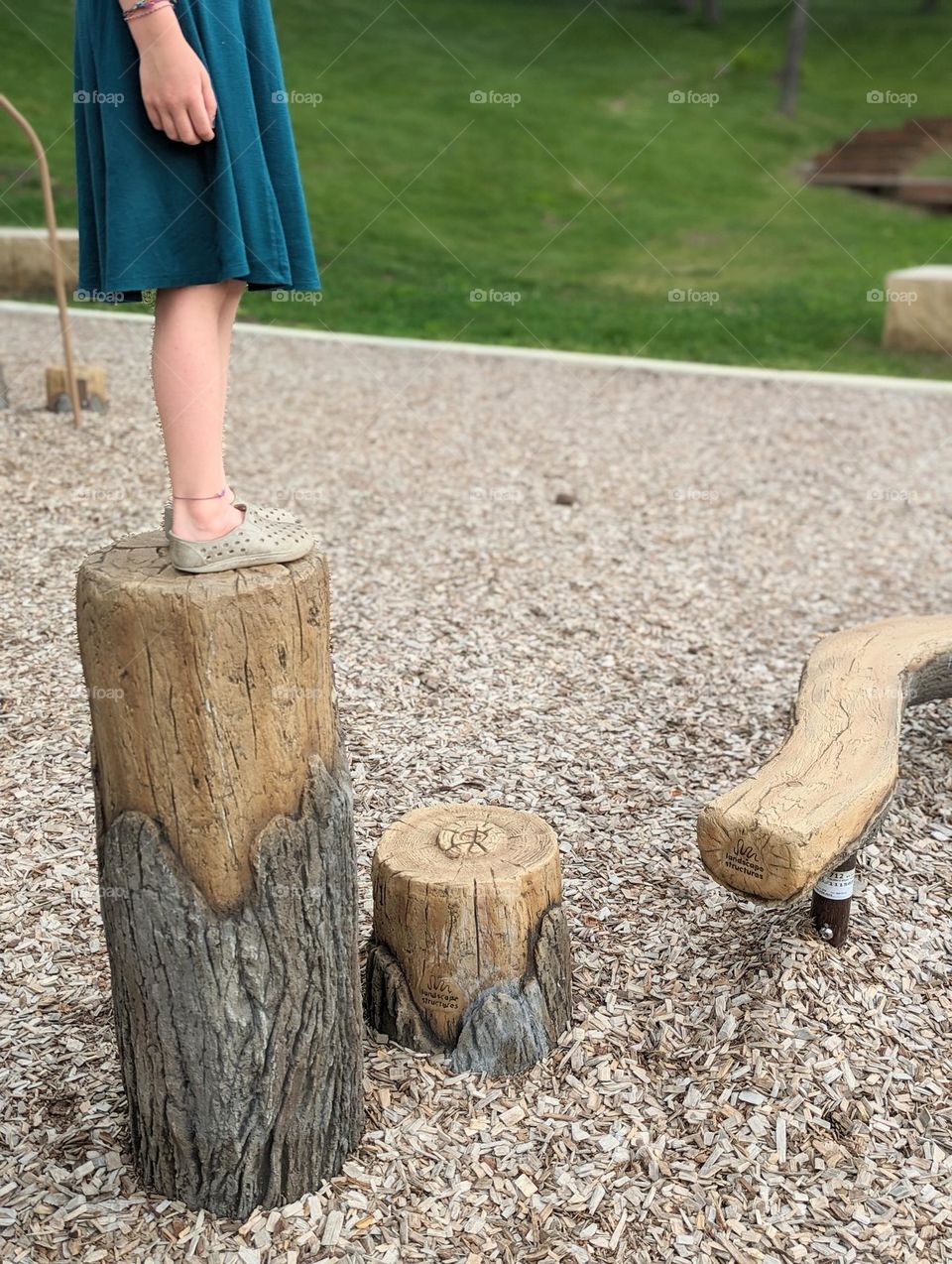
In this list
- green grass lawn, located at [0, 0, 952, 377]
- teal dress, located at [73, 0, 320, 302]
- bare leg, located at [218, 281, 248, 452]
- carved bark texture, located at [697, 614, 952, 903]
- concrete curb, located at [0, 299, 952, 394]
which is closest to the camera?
teal dress, located at [73, 0, 320, 302]

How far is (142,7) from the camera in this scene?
6.62ft

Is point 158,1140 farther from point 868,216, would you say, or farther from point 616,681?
point 868,216

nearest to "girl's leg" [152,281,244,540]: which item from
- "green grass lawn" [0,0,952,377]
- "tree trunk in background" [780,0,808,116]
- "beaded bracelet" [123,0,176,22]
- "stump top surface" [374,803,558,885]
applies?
"beaded bracelet" [123,0,176,22]

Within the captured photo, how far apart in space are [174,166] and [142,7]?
9.5 inches

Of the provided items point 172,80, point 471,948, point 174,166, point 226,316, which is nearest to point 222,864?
point 471,948

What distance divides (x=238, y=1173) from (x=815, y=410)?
22.6ft

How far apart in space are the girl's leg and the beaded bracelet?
43 centimetres

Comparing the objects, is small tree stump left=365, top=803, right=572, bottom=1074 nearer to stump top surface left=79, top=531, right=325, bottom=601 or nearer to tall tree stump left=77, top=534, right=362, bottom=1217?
tall tree stump left=77, top=534, right=362, bottom=1217

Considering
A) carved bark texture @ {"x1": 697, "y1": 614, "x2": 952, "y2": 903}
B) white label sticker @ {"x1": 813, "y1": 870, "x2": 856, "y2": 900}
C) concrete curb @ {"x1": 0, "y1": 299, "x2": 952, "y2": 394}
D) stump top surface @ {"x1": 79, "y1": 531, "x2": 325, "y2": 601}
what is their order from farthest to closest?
concrete curb @ {"x1": 0, "y1": 299, "x2": 952, "y2": 394}
white label sticker @ {"x1": 813, "y1": 870, "x2": 856, "y2": 900}
carved bark texture @ {"x1": 697, "y1": 614, "x2": 952, "y2": 903}
stump top surface @ {"x1": 79, "y1": 531, "x2": 325, "y2": 601}

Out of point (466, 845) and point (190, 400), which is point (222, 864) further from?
point (190, 400)

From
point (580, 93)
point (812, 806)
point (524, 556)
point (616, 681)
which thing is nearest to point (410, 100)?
point (580, 93)

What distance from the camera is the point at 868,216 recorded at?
1539 centimetres

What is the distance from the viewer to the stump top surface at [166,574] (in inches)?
77.6

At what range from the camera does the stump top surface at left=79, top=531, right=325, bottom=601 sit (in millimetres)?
1972
